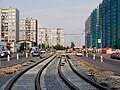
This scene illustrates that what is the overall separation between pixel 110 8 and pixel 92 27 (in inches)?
455

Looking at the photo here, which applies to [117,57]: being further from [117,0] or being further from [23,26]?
[23,26]

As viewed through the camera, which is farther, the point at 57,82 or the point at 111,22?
the point at 111,22

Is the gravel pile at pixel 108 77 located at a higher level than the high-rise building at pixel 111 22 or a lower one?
lower

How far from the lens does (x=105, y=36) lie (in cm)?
15050

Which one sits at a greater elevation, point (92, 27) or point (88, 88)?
point (92, 27)

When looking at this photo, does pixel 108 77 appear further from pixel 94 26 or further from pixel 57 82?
pixel 94 26

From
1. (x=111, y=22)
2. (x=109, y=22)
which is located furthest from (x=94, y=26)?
(x=109, y=22)

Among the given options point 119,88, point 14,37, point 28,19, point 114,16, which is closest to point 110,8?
point 114,16

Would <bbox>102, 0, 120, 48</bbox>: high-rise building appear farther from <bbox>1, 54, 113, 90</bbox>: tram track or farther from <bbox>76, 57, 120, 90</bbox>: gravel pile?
<bbox>1, 54, 113, 90</bbox>: tram track

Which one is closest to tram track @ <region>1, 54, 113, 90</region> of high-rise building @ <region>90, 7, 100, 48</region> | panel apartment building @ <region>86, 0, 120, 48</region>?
panel apartment building @ <region>86, 0, 120, 48</region>

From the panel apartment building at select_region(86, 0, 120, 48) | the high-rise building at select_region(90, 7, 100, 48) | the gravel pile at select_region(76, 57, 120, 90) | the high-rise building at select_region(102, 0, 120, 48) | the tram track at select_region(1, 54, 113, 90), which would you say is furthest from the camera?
the high-rise building at select_region(90, 7, 100, 48)

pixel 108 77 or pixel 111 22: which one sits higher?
pixel 111 22

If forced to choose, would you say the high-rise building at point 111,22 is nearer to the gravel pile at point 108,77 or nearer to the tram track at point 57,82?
the gravel pile at point 108,77

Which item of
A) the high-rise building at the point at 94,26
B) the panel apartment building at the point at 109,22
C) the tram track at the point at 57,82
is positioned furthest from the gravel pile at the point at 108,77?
the high-rise building at the point at 94,26
